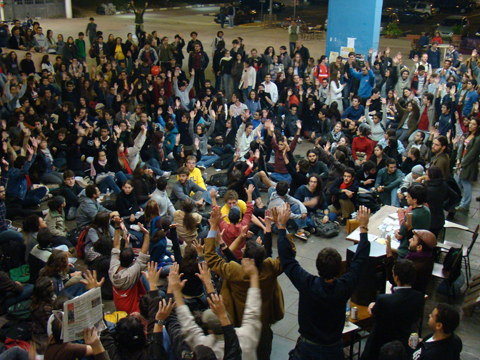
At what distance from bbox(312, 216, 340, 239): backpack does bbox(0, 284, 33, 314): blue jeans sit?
4331 mm

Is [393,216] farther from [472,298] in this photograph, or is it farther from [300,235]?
[472,298]

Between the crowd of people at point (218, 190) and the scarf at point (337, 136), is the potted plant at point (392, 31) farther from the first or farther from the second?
the scarf at point (337, 136)

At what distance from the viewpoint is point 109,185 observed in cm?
906

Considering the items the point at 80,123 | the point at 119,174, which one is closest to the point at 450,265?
the point at 119,174

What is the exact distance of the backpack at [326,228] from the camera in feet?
25.8

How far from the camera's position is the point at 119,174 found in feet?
30.0

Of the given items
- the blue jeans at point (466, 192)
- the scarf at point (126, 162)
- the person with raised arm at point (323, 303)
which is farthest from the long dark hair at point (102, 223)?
the blue jeans at point (466, 192)

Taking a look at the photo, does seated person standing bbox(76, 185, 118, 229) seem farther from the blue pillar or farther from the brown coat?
the blue pillar

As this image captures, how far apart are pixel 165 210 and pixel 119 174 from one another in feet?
6.06

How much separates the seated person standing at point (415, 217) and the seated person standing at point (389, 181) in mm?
2613

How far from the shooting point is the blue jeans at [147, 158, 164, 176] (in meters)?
9.95

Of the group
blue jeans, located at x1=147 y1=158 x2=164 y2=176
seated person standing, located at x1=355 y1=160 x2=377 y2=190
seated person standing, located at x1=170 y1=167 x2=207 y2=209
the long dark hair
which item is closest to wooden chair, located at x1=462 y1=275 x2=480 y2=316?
seated person standing, located at x1=355 y1=160 x2=377 y2=190

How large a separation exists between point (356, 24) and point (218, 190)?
9072 mm

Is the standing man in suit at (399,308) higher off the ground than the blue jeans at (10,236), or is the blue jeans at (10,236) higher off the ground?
the standing man in suit at (399,308)
